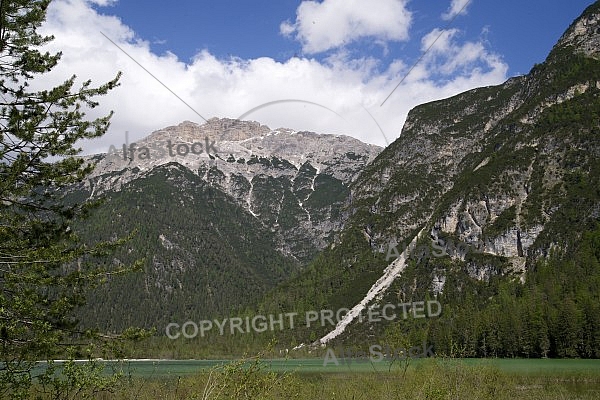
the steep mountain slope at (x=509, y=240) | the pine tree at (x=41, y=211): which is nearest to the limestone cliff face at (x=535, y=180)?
the steep mountain slope at (x=509, y=240)

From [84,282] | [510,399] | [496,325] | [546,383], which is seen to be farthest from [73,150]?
[496,325]

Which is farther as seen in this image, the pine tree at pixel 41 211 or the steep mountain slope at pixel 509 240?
the steep mountain slope at pixel 509 240

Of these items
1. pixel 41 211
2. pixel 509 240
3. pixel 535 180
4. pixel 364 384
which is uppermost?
pixel 535 180

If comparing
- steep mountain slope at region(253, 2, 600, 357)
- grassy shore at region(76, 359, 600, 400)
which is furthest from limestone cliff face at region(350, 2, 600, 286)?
grassy shore at region(76, 359, 600, 400)

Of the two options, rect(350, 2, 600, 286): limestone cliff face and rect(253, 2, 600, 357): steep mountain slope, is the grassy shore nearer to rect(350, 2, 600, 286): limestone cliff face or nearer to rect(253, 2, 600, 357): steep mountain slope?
rect(253, 2, 600, 357): steep mountain slope

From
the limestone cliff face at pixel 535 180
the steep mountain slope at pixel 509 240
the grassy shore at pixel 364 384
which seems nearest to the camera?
the grassy shore at pixel 364 384

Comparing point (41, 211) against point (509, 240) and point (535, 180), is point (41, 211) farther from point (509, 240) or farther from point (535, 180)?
point (535, 180)

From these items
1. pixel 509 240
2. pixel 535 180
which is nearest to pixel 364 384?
pixel 509 240

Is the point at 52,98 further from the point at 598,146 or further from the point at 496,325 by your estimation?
the point at 598,146

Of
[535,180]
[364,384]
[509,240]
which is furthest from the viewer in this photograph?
[535,180]

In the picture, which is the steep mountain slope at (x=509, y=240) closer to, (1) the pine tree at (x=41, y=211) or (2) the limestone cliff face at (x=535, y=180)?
(2) the limestone cliff face at (x=535, y=180)

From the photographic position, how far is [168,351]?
152 metres

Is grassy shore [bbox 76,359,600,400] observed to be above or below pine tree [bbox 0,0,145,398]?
below

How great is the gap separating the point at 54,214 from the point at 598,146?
171429 millimetres
